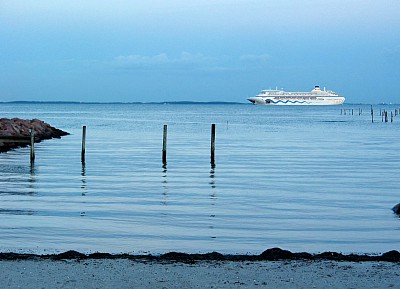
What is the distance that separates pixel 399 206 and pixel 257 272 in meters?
8.39

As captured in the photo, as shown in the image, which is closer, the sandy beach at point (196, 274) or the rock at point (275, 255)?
the sandy beach at point (196, 274)

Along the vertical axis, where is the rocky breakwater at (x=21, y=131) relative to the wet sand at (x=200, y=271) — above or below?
above

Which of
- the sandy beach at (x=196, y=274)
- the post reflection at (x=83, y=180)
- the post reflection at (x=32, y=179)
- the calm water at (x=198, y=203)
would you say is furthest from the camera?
the post reflection at (x=83, y=180)

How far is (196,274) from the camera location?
920cm

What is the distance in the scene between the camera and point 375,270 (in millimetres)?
9492

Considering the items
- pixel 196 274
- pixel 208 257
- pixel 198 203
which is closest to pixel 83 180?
pixel 198 203

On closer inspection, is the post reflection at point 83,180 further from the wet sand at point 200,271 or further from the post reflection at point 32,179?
the wet sand at point 200,271

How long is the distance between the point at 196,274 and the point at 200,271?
16cm

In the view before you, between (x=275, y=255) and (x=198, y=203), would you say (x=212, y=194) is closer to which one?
(x=198, y=203)

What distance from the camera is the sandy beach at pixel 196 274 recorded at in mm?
8664

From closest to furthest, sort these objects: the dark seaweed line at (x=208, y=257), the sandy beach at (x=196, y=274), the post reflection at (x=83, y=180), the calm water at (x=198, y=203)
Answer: the sandy beach at (x=196, y=274)
the dark seaweed line at (x=208, y=257)
the calm water at (x=198, y=203)
the post reflection at (x=83, y=180)

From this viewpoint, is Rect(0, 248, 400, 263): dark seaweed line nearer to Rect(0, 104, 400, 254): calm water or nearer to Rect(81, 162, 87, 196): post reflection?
Rect(0, 104, 400, 254): calm water

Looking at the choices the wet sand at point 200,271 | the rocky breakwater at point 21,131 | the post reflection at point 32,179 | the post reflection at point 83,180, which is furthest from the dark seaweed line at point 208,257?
the rocky breakwater at point 21,131

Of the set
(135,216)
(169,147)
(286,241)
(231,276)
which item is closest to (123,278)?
(231,276)
